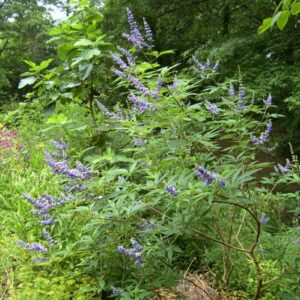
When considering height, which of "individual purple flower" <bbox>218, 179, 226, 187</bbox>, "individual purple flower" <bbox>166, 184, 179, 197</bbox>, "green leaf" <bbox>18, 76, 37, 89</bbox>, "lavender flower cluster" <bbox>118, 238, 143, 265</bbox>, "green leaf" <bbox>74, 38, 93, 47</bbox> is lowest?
"lavender flower cluster" <bbox>118, 238, 143, 265</bbox>

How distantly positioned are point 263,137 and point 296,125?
390 centimetres

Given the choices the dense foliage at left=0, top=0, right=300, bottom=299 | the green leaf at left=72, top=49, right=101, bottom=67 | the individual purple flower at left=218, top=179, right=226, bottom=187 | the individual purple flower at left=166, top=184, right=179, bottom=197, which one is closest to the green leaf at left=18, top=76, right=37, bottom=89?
the dense foliage at left=0, top=0, right=300, bottom=299

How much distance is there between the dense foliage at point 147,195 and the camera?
228cm

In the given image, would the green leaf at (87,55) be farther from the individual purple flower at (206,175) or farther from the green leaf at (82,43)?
the individual purple flower at (206,175)

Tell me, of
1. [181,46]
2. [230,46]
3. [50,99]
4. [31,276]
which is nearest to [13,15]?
[181,46]

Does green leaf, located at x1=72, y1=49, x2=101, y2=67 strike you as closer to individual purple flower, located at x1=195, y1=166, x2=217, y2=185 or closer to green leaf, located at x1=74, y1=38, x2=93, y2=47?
green leaf, located at x1=74, y1=38, x2=93, y2=47

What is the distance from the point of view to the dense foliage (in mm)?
2275

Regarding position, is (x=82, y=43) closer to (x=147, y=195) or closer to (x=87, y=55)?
(x=87, y=55)

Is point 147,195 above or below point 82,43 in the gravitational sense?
below

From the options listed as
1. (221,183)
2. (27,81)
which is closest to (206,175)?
(221,183)

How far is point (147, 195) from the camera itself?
86.7 inches

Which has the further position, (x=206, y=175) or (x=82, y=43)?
(x=82, y=43)

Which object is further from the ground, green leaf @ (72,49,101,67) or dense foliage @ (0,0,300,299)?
green leaf @ (72,49,101,67)

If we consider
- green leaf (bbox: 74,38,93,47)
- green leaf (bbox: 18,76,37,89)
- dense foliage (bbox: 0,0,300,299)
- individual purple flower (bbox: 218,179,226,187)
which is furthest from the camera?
green leaf (bbox: 18,76,37,89)
